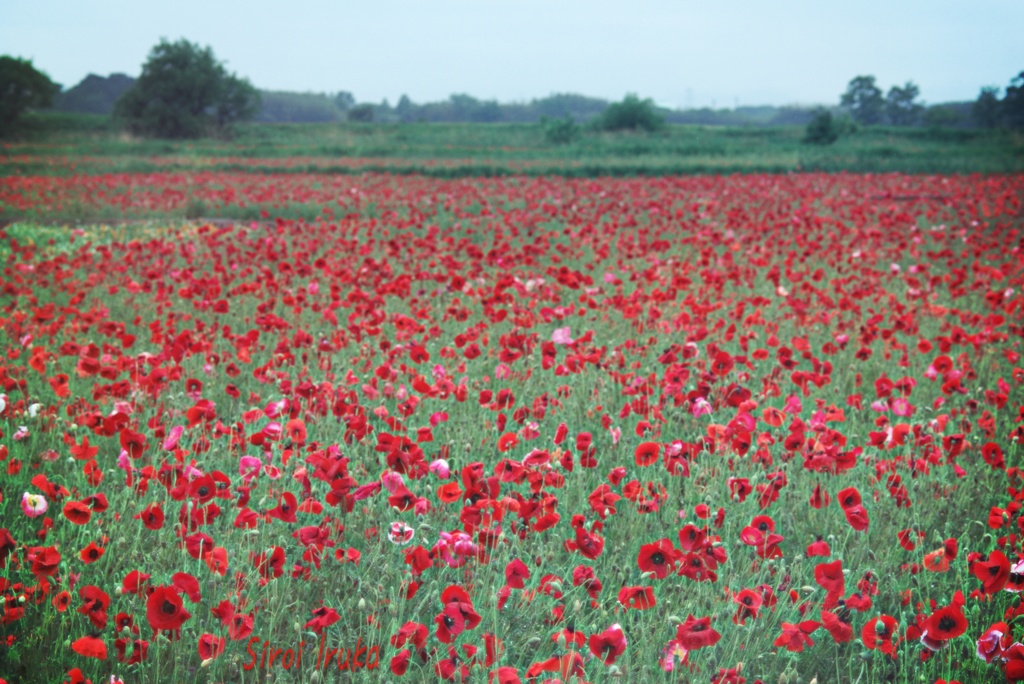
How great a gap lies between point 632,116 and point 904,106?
121 ft

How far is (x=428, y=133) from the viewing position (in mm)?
40656

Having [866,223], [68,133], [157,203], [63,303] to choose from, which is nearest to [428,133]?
[68,133]

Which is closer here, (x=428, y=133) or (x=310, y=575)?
(x=310, y=575)

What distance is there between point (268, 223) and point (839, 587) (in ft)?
36.0

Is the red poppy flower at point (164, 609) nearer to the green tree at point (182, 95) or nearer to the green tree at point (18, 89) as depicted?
the green tree at point (18, 89)

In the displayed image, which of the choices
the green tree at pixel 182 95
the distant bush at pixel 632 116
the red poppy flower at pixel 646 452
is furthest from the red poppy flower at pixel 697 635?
the green tree at pixel 182 95

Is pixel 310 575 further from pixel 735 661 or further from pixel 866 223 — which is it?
pixel 866 223

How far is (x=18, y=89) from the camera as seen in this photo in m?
24.9

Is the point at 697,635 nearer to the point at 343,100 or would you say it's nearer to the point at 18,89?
the point at 18,89

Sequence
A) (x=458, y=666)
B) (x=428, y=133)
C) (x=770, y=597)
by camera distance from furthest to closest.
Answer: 1. (x=428, y=133)
2. (x=770, y=597)
3. (x=458, y=666)

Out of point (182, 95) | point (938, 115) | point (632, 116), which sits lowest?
Answer: point (632, 116)

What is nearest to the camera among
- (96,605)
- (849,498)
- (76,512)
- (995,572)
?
(96,605)

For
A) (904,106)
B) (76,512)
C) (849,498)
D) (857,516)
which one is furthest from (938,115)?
(76,512)

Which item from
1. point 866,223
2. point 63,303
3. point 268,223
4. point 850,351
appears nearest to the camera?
point 850,351
